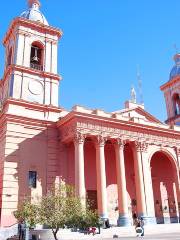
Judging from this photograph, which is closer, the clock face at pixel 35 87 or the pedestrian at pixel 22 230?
the pedestrian at pixel 22 230

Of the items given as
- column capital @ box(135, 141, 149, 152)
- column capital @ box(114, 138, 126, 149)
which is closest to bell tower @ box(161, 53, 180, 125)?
column capital @ box(135, 141, 149, 152)

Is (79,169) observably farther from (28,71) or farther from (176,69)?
(176,69)

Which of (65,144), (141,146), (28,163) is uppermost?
(65,144)

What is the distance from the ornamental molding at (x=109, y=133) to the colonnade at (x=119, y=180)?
0.46 meters

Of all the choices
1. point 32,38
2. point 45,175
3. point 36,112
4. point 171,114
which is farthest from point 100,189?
point 171,114

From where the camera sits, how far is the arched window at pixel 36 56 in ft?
99.1

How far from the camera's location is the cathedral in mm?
24484

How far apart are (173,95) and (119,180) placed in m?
23.1

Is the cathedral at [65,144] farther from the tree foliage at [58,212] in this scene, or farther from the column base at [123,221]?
the tree foliage at [58,212]

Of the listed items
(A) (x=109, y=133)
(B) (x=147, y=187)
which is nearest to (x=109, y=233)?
(B) (x=147, y=187)

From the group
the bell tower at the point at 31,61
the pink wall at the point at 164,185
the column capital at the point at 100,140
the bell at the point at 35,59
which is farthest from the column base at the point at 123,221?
the bell at the point at 35,59

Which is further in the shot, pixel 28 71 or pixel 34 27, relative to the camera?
pixel 34 27

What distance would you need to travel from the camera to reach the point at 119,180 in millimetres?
25672

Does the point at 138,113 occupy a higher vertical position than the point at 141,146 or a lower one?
higher
